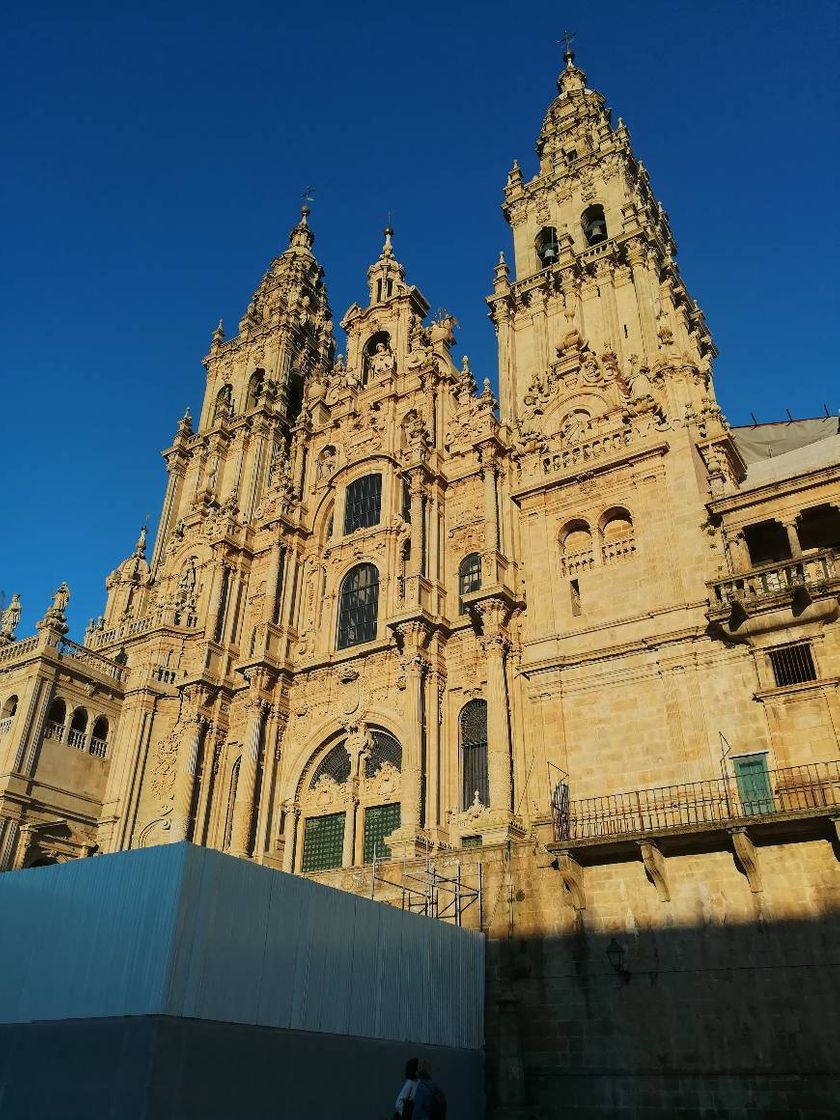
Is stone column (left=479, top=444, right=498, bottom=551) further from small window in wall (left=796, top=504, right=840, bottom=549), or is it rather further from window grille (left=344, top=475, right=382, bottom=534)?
small window in wall (left=796, top=504, right=840, bottom=549)

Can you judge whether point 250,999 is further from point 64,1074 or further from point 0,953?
point 0,953

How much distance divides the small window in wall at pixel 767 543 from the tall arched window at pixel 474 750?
9.55 metres

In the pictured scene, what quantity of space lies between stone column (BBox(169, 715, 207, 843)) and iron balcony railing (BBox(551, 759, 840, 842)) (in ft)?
49.1

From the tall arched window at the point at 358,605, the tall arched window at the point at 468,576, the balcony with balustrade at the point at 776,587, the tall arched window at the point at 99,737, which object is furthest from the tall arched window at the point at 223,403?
the balcony with balustrade at the point at 776,587

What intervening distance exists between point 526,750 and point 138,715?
1630 cm

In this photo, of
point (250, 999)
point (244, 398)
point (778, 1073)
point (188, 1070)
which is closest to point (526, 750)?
point (778, 1073)

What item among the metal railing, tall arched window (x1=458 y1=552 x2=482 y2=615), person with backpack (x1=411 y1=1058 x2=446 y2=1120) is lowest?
person with backpack (x1=411 y1=1058 x2=446 y2=1120)

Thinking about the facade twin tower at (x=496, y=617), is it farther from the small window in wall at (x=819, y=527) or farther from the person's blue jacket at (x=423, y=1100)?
the person's blue jacket at (x=423, y=1100)

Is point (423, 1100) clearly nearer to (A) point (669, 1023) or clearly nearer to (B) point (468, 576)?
(A) point (669, 1023)

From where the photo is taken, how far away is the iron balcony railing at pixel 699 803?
770 inches

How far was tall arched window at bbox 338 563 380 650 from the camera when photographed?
33.9 m

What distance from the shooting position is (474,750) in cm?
2864

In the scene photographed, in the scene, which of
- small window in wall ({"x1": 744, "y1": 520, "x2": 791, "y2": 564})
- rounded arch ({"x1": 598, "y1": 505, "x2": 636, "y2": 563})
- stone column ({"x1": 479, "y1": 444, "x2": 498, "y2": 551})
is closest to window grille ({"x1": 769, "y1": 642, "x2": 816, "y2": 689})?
small window in wall ({"x1": 744, "y1": 520, "x2": 791, "y2": 564})

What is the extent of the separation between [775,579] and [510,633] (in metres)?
8.79
